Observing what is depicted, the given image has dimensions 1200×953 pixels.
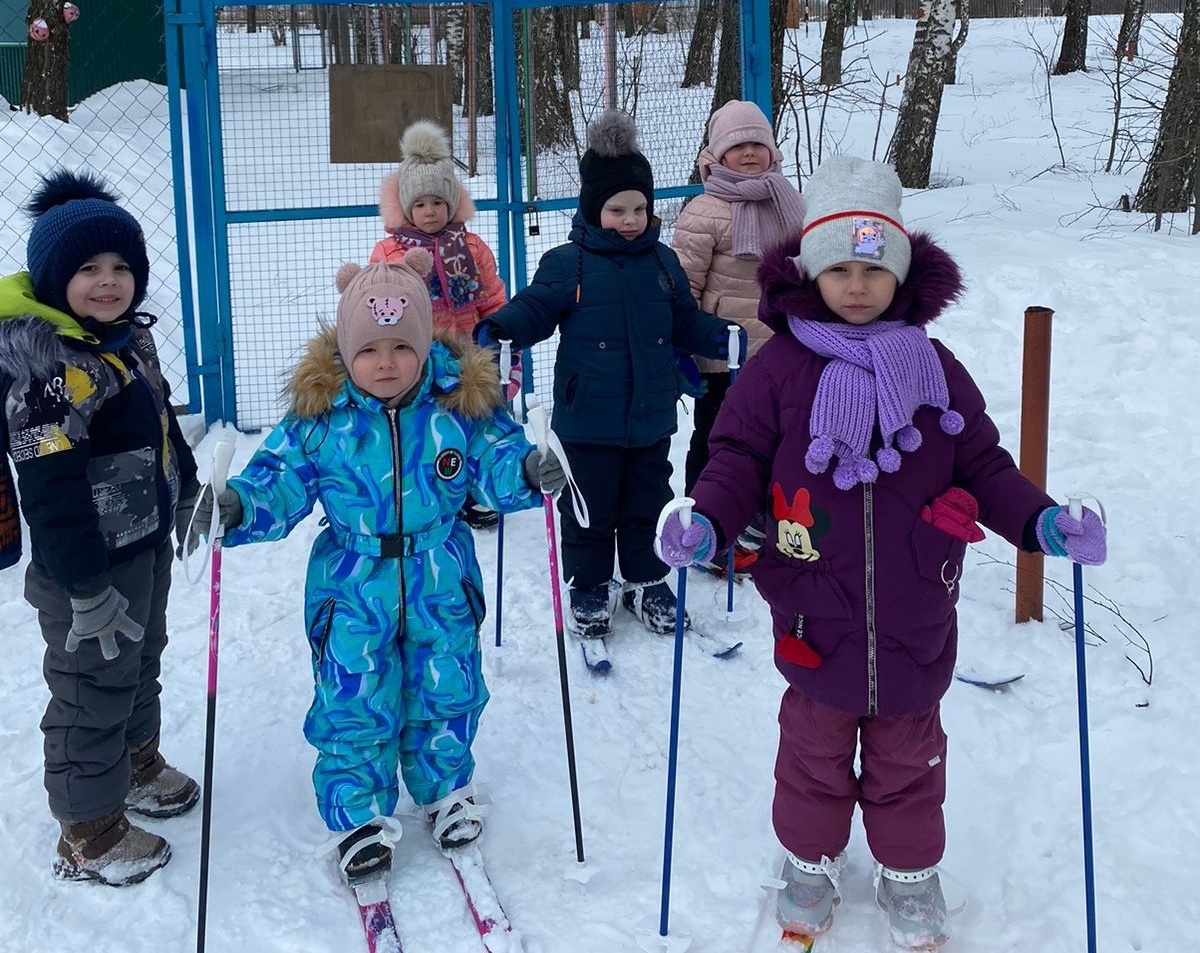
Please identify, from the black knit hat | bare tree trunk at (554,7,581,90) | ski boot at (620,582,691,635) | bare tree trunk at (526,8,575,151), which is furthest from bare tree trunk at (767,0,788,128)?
ski boot at (620,582,691,635)

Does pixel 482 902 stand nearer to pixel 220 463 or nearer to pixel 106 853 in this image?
pixel 106 853

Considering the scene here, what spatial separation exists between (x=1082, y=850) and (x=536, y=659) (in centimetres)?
187

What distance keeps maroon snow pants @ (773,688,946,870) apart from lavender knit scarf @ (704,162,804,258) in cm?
214

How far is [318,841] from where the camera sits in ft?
9.91

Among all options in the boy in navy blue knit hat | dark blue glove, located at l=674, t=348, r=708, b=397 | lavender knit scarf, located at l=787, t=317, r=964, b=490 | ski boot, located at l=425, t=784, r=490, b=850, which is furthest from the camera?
dark blue glove, located at l=674, t=348, r=708, b=397

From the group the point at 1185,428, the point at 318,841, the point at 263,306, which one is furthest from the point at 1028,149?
the point at 318,841

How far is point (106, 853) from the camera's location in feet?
9.29

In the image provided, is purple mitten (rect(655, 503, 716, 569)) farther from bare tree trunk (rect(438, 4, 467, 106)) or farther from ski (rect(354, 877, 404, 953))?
bare tree trunk (rect(438, 4, 467, 106))

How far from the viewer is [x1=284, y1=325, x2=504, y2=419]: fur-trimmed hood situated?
271cm

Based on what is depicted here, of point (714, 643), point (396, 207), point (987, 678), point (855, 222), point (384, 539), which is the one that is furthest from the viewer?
point (396, 207)

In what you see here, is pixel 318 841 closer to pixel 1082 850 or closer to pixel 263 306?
pixel 1082 850

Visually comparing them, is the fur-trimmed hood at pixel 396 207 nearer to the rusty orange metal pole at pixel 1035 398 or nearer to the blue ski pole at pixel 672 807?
the rusty orange metal pole at pixel 1035 398

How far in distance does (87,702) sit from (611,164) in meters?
2.34

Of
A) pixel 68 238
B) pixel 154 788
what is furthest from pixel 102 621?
pixel 68 238
